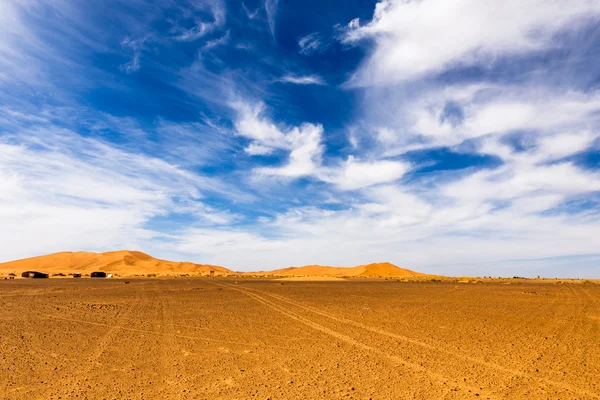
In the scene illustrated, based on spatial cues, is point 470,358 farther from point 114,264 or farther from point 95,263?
point 95,263

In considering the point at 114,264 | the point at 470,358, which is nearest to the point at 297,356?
the point at 470,358

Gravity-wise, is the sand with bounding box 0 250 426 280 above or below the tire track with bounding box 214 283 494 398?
above

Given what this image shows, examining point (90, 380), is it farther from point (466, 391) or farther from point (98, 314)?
point (98, 314)

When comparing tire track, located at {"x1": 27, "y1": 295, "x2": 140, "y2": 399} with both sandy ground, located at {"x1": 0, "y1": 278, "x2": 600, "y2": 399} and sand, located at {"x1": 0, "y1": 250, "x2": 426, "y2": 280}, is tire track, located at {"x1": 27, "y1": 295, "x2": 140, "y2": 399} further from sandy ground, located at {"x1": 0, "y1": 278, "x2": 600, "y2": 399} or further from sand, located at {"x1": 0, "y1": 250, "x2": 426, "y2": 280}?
sand, located at {"x1": 0, "y1": 250, "x2": 426, "y2": 280}

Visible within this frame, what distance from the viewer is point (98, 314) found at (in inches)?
687

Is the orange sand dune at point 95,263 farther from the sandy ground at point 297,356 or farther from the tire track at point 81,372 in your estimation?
the tire track at point 81,372

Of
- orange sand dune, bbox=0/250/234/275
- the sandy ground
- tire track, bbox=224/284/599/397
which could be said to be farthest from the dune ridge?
tire track, bbox=224/284/599/397

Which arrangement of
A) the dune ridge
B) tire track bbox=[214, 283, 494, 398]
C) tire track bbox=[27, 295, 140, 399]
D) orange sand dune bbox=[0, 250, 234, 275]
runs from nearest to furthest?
tire track bbox=[27, 295, 140, 399]
tire track bbox=[214, 283, 494, 398]
the dune ridge
orange sand dune bbox=[0, 250, 234, 275]

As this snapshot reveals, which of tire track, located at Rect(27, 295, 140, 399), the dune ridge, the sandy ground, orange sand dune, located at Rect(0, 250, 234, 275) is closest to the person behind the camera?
tire track, located at Rect(27, 295, 140, 399)

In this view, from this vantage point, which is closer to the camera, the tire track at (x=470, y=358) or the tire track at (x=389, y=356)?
the tire track at (x=470, y=358)

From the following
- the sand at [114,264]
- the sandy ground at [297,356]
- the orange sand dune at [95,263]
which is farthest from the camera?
the orange sand dune at [95,263]

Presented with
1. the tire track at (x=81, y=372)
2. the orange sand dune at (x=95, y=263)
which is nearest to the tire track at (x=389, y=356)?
the tire track at (x=81, y=372)

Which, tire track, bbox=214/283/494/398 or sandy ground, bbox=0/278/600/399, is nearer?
sandy ground, bbox=0/278/600/399

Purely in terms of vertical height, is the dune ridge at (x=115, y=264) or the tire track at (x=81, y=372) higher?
the dune ridge at (x=115, y=264)
